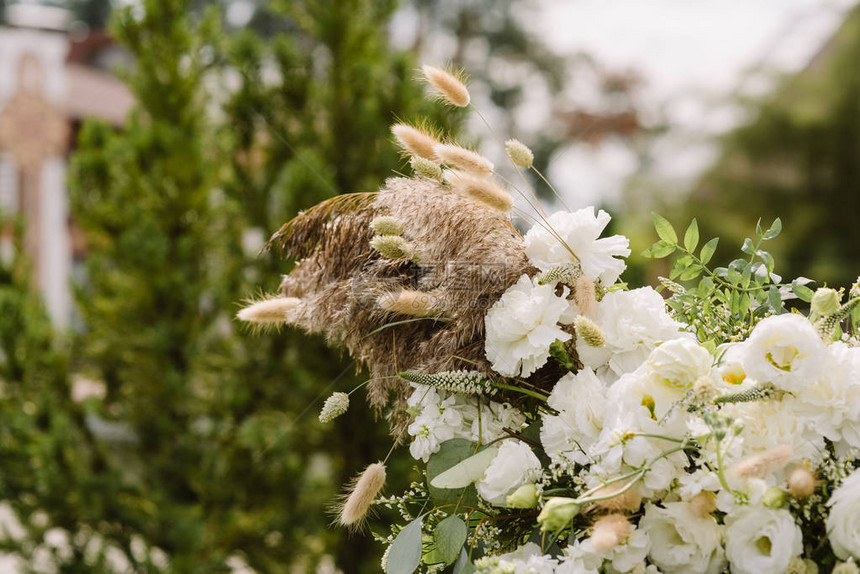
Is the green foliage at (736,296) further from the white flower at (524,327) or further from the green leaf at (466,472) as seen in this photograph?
the green leaf at (466,472)

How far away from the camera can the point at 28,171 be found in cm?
806

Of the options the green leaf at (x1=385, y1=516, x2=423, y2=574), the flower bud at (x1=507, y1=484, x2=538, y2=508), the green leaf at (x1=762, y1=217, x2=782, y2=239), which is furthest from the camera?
the green leaf at (x1=762, y1=217, x2=782, y2=239)

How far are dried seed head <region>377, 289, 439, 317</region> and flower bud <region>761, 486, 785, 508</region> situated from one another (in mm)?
430

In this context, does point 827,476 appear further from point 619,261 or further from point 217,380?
point 217,380

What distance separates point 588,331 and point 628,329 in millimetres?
75

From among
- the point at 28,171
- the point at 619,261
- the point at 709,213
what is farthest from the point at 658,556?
the point at 28,171

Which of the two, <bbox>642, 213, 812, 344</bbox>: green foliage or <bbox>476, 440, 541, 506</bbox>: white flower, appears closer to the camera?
<bbox>476, 440, 541, 506</bbox>: white flower

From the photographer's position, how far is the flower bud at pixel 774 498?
715 mm

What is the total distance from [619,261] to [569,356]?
0.14m

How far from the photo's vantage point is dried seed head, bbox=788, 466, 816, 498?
709mm

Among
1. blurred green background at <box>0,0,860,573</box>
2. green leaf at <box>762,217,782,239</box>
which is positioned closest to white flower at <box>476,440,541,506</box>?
green leaf at <box>762,217,782,239</box>

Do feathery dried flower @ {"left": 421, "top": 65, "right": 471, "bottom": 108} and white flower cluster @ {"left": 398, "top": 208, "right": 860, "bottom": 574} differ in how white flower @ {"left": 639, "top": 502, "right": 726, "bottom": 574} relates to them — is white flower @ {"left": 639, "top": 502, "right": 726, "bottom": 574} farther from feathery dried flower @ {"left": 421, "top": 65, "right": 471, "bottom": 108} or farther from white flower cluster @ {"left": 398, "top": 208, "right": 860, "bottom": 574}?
feathery dried flower @ {"left": 421, "top": 65, "right": 471, "bottom": 108}

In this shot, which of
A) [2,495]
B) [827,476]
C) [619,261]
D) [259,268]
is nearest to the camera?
[827,476]

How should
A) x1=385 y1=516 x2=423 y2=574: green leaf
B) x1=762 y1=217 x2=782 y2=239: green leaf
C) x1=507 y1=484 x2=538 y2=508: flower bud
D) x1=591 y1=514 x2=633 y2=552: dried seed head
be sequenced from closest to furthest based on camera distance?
x1=591 y1=514 x2=633 y2=552: dried seed head
x1=507 y1=484 x2=538 y2=508: flower bud
x1=385 y1=516 x2=423 y2=574: green leaf
x1=762 y1=217 x2=782 y2=239: green leaf
